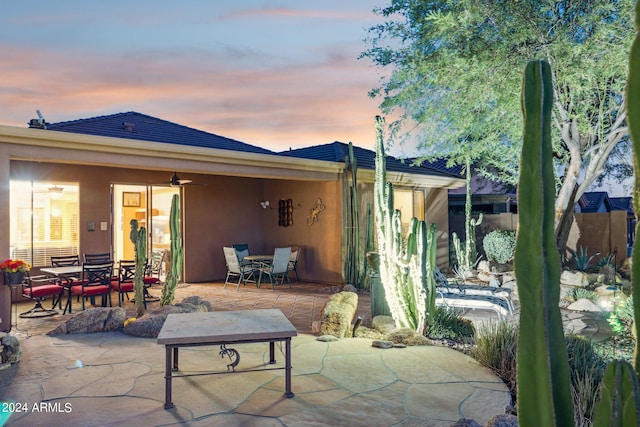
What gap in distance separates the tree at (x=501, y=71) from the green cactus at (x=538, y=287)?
6.98 m

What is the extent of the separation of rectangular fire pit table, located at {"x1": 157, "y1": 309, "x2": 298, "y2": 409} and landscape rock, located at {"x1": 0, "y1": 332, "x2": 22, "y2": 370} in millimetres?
1832

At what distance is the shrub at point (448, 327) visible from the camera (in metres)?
6.24

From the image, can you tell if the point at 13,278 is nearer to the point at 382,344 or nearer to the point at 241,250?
the point at 382,344

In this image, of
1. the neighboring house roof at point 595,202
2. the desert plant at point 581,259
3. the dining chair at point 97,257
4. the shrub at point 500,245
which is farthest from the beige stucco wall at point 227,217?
the neighboring house roof at point 595,202

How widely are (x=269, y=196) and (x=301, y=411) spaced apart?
1014 centimetres

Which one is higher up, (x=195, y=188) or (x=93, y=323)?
(x=195, y=188)

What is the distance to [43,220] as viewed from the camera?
9781 millimetres

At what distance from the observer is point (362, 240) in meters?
11.9

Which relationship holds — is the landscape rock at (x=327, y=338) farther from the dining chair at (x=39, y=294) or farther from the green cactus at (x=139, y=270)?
the dining chair at (x=39, y=294)

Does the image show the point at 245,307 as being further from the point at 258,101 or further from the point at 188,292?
the point at 258,101

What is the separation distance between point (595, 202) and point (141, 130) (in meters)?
22.1

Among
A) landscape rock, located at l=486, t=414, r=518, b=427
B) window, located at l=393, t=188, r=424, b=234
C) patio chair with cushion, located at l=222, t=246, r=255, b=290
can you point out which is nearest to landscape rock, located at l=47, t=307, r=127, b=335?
patio chair with cushion, located at l=222, t=246, r=255, b=290

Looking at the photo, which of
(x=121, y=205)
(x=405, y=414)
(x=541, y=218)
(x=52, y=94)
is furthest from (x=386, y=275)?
(x=52, y=94)

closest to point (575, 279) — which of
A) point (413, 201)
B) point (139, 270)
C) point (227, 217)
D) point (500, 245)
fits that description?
point (500, 245)
